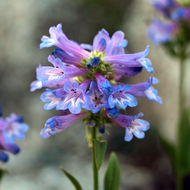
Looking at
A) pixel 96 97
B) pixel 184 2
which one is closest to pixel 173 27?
pixel 184 2

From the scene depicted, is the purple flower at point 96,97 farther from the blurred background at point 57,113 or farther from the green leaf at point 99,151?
the blurred background at point 57,113

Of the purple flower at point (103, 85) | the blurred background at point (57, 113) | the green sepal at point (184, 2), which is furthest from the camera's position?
the blurred background at point (57, 113)

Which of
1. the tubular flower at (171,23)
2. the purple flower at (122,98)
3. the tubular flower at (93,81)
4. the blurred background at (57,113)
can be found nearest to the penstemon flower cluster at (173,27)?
the tubular flower at (171,23)

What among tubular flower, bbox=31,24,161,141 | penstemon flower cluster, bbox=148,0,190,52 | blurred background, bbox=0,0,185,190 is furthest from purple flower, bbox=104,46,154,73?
blurred background, bbox=0,0,185,190

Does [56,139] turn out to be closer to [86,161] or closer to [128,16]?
[86,161]

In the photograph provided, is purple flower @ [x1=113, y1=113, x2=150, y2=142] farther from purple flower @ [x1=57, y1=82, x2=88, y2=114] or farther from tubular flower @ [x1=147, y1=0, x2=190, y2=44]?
tubular flower @ [x1=147, y1=0, x2=190, y2=44]

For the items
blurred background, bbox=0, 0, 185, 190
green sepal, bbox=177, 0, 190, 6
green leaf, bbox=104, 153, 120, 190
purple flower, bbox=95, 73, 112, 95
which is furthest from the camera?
blurred background, bbox=0, 0, 185, 190

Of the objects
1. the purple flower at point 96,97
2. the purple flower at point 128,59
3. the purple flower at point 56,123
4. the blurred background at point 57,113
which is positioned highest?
the blurred background at point 57,113
